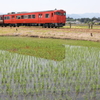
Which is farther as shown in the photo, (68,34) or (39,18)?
(39,18)

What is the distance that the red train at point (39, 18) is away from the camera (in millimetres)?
29156

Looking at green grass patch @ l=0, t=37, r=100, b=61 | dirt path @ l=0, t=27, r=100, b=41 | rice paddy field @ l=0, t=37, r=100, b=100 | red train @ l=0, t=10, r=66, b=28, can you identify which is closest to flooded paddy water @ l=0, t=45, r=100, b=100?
rice paddy field @ l=0, t=37, r=100, b=100

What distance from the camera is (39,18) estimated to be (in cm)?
3112

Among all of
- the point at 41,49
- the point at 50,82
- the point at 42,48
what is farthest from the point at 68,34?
the point at 50,82

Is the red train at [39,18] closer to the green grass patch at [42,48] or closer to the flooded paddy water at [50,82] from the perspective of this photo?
the green grass patch at [42,48]

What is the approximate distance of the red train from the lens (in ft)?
95.7

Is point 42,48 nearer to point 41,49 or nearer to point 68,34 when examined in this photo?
point 41,49

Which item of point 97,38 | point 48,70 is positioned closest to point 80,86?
point 48,70

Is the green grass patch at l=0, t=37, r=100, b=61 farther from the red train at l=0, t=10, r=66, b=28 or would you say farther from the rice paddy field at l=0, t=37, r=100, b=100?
the red train at l=0, t=10, r=66, b=28

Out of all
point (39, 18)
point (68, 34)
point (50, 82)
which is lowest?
point (50, 82)

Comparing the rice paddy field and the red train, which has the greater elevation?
the red train

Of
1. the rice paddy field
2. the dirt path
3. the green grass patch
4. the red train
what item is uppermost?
the red train

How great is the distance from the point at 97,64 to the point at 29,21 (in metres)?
25.1

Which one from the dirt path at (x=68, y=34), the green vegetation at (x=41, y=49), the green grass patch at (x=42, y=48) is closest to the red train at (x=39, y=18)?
the dirt path at (x=68, y=34)
